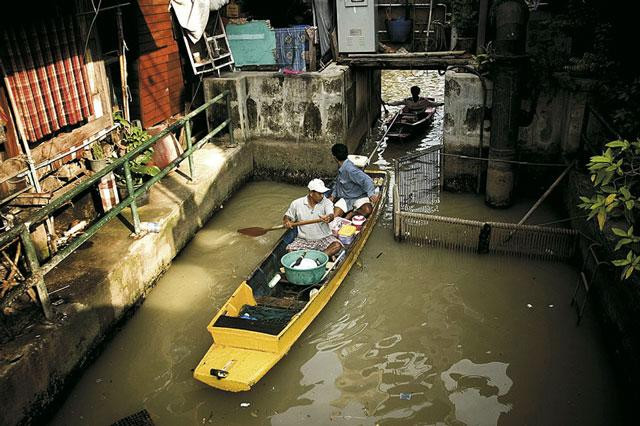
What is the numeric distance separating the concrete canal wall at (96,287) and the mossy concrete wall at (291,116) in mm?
2079

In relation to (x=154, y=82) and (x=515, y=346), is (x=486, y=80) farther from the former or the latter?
(x=154, y=82)

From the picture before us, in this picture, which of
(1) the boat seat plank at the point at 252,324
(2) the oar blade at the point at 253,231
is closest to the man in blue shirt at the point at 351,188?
(2) the oar blade at the point at 253,231

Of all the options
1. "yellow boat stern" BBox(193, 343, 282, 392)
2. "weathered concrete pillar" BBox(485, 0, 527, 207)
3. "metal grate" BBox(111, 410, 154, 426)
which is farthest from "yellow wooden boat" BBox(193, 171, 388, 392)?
"weathered concrete pillar" BBox(485, 0, 527, 207)

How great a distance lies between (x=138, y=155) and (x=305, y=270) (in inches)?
169

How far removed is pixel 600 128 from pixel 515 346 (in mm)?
5004

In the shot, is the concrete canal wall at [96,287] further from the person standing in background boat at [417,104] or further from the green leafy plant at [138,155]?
the person standing in background boat at [417,104]

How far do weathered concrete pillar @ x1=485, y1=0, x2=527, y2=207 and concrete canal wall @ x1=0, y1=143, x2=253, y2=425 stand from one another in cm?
591

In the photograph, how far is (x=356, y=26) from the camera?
1332 cm

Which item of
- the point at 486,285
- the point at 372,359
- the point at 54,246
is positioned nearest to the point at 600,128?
the point at 486,285

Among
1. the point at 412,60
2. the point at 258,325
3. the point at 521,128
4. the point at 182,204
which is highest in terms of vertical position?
the point at 412,60

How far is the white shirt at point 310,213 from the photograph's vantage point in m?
Result: 8.34

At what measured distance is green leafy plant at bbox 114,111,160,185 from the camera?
9.22m

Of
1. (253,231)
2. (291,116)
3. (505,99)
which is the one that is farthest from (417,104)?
(253,231)

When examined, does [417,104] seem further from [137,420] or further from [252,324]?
[137,420]
